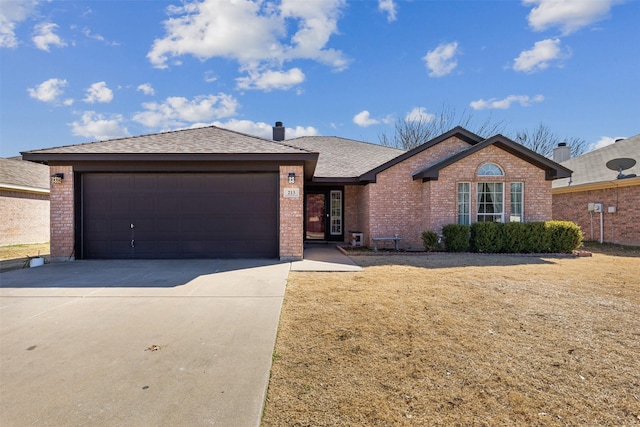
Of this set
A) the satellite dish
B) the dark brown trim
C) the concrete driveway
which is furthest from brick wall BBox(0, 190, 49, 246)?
the satellite dish

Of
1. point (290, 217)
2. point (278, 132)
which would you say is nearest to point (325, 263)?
point (290, 217)

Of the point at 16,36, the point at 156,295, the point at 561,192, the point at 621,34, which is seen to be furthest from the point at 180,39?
the point at 561,192

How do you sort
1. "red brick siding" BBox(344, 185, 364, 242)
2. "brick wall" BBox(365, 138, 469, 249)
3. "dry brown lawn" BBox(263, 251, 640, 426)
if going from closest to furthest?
1. "dry brown lawn" BBox(263, 251, 640, 426)
2. "brick wall" BBox(365, 138, 469, 249)
3. "red brick siding" BBox(344, 185, 364, 242)

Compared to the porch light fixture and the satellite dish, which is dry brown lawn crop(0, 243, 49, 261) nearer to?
the porch light fixture

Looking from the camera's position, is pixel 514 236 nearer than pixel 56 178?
No

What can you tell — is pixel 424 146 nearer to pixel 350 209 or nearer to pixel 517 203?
pixel 517 203

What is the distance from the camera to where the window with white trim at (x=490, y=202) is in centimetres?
1071

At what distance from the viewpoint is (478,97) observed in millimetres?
23938

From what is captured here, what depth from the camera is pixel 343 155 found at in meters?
14.9

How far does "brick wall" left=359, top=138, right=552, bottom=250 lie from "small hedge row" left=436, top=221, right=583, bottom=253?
2.19 ft

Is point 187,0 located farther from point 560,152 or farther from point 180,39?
point 560,152

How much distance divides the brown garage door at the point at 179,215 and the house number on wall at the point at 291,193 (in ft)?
1.23

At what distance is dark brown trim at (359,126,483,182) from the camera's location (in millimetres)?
11008

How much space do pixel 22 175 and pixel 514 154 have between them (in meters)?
20.8
